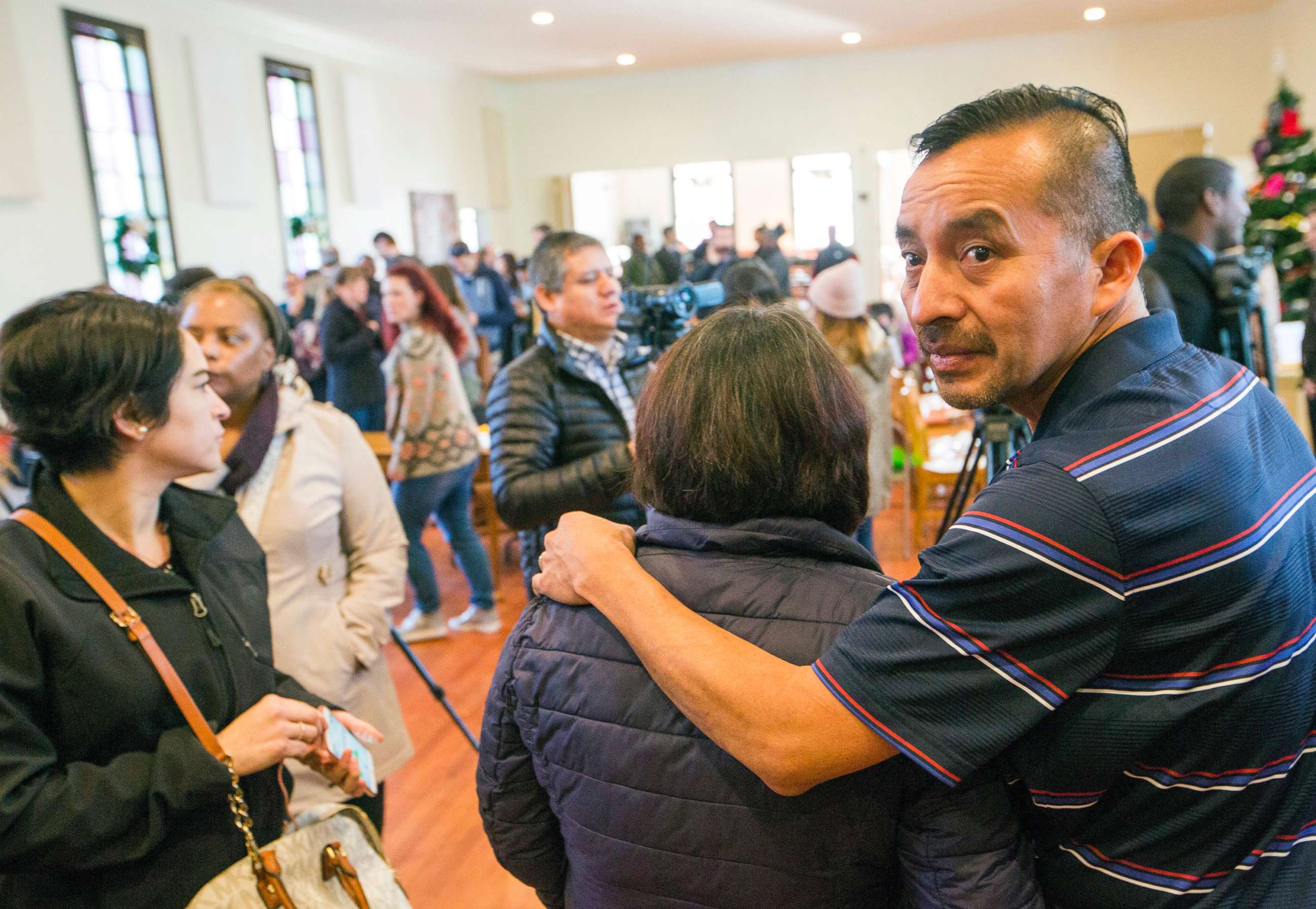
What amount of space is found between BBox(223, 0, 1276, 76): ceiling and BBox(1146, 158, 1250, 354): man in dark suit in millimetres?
6649

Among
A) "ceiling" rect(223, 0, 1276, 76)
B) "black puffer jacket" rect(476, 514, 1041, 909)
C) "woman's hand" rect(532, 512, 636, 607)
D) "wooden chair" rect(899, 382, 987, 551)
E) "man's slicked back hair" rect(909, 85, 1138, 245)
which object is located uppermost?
"ceiling" rect(223, 0, 1276, 76)

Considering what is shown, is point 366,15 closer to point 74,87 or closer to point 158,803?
point 74,87

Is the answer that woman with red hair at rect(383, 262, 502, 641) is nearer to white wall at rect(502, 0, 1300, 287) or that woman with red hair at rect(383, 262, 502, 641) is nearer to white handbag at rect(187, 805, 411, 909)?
white handbag at rect(187, 805, 411, 909)

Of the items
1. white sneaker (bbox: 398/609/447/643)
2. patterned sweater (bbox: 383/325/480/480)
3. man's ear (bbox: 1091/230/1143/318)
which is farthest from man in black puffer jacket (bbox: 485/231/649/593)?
white sneaker (bbox: 398/609/447/643)

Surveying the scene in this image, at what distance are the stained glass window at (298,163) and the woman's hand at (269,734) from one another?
8534mm

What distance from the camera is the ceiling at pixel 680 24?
28.9 feet

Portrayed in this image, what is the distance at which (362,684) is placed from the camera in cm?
191

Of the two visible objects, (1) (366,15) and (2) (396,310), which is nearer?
(2) (396,310)

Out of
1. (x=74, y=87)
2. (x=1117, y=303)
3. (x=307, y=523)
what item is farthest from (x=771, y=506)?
(x=74, y=87)

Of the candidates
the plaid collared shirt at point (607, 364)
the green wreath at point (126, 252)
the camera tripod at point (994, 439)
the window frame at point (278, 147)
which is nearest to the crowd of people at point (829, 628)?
the plaid collared shirt at point (607, 364)

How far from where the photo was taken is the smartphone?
1370 millimetres

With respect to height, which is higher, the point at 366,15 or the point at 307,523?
the point at 366,15

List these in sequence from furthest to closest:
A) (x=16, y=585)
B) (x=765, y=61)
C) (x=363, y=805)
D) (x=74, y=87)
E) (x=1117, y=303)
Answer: (x=765, y=61) → (x=74, y=87) → (x=363, y=805) → (x=16, y=585) → (x=1117, y=303)

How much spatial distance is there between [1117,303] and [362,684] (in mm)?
1573
